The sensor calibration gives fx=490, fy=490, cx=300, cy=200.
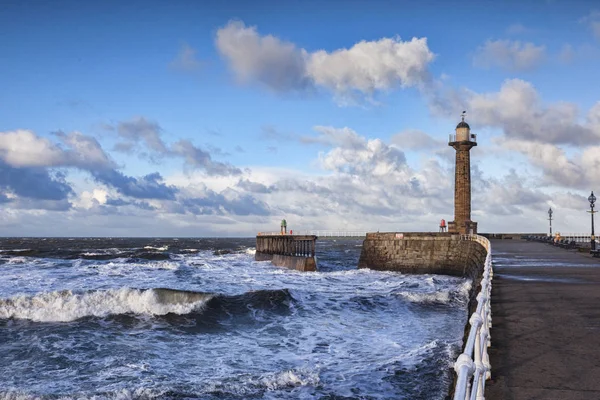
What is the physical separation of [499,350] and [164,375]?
639cm

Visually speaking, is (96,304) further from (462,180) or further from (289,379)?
(462,180)

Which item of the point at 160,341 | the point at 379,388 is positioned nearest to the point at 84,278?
the point at 160,341

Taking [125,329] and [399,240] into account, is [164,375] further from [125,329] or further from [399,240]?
[399,240]

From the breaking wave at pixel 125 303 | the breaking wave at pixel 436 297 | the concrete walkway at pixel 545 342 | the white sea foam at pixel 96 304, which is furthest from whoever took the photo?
the breaking wave at pixel 436 297

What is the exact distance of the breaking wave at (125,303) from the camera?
17000 mm

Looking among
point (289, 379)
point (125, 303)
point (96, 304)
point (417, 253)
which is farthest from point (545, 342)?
point (417, 253)

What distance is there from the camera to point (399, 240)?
114 feet

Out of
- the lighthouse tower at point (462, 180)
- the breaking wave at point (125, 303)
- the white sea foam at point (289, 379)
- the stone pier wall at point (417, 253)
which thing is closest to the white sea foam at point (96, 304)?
the breaking wave at point (125, 303)

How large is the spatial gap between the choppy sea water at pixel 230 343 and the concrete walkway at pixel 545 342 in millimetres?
1681

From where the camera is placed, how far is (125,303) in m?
18.5

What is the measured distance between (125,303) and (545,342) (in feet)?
51.8

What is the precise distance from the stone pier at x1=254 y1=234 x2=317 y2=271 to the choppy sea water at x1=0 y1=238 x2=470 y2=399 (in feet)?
43.5

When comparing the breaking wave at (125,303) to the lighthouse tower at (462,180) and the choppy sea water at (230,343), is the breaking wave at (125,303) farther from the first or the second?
the lighthouse tower at (462,180)

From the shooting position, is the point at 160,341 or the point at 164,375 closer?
the point at 164,375
